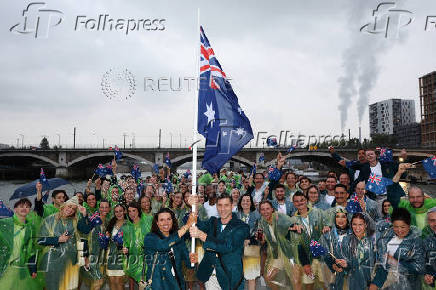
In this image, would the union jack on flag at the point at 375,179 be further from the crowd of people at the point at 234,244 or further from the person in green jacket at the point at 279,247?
the person in green jacket at the point at 279,247

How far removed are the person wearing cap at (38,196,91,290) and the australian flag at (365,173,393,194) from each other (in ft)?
17.4

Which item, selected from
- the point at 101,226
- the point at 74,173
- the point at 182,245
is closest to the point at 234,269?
the point at 182,245

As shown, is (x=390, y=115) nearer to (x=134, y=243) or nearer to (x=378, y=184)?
(x=378, y=184)

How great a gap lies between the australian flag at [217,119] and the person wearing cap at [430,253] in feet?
9.70

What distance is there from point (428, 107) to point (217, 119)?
313 feet

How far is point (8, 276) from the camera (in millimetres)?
4641

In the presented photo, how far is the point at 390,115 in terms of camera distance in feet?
465

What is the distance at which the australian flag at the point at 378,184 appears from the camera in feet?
18.6

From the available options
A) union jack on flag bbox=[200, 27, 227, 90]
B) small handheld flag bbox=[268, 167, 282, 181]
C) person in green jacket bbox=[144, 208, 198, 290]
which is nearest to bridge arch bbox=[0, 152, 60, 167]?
small handheld flag bbox=[268, 167, 282, 181]

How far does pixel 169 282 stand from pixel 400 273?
10.4 ft

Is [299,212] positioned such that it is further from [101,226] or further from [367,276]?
[101,226]

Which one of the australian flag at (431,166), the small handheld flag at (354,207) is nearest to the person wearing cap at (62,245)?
the small handheld flag at (354,207)

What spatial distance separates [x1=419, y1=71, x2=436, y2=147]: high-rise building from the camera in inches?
3076

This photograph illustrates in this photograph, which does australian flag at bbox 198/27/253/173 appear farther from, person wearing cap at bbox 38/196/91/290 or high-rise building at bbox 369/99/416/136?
high-rise building at bbox 369/99/416/136
